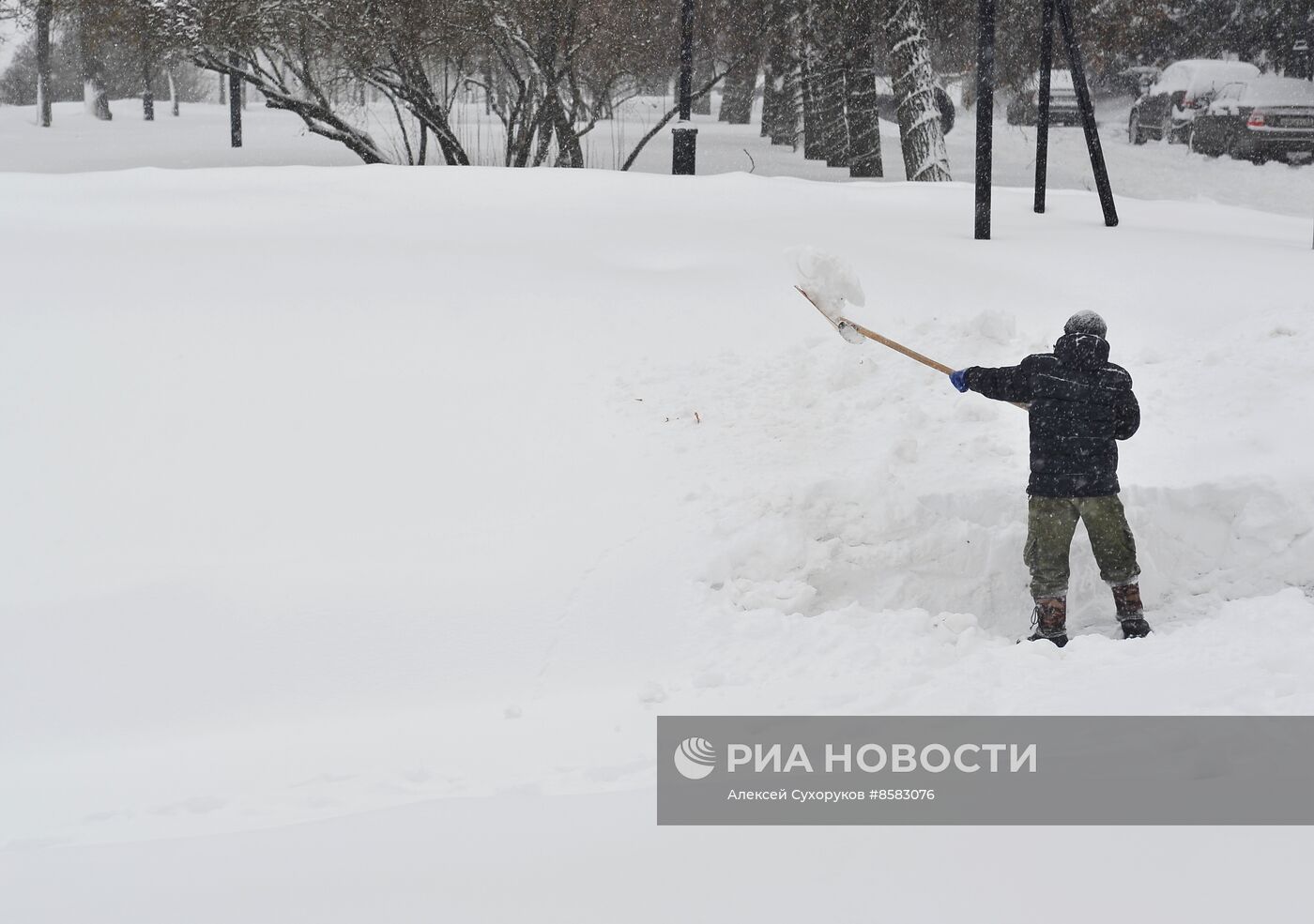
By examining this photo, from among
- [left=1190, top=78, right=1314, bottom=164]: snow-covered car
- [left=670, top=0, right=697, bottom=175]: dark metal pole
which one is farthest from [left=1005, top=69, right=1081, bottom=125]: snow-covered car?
[left=670, top=0, right=697, bottom=175]: dark metal pole

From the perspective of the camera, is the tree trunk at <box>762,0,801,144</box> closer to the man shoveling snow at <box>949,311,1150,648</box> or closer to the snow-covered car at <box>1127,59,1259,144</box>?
the snow-covered car at <box>1127,59,1259,144</box>

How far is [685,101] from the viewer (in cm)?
977

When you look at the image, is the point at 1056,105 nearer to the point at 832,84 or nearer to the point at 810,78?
the point at 832,84

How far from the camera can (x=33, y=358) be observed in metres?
6.18

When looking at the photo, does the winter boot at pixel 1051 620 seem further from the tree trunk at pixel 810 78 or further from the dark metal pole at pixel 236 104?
the dark metal pole at pixel 236 104

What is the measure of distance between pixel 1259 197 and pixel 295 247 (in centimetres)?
1400

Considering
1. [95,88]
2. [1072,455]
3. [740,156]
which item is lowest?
[1072,455]

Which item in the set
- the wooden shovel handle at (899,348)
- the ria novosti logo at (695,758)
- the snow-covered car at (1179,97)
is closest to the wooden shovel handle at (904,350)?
the wooden shovel handle at (899,348)

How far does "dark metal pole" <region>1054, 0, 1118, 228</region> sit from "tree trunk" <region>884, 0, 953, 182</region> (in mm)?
3664

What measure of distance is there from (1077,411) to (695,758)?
232 centimetres

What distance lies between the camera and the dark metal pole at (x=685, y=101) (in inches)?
371

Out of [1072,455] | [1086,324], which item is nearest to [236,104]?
[1086,324]

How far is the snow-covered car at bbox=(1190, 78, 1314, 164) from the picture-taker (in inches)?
726

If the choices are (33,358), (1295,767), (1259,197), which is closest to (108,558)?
(33,358)
